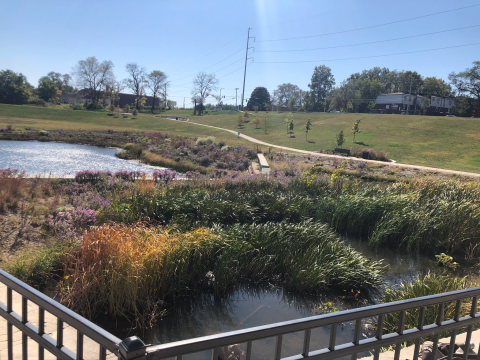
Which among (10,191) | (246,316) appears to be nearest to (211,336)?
(246,316)

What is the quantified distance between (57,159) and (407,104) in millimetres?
69710

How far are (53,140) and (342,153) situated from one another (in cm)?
2253

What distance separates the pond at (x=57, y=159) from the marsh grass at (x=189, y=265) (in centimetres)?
1002

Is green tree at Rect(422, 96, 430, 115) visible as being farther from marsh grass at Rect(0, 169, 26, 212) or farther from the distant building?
marsh grass at Rect(0, 169, 26, 212)

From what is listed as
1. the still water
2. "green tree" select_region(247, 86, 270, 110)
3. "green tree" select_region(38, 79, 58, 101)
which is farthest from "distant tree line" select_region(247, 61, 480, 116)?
the still water

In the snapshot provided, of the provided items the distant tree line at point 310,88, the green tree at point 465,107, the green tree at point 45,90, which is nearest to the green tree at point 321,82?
the distant tree line at point 310,88

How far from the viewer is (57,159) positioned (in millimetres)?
18266

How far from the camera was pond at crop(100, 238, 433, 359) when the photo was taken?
4.66m

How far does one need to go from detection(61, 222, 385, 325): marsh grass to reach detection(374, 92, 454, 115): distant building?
7044 cm

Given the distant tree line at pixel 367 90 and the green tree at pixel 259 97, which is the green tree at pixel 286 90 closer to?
the distant tree line at pixel 367 90

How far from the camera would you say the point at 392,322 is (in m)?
4.96

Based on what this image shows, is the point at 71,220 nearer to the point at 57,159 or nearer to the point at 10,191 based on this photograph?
the point at 10,191

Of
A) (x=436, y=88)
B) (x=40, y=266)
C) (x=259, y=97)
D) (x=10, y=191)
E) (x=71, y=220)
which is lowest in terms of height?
(x=40, y=266)

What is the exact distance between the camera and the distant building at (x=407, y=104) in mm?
70938
